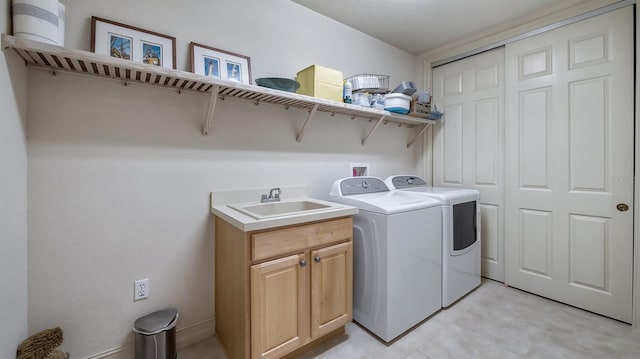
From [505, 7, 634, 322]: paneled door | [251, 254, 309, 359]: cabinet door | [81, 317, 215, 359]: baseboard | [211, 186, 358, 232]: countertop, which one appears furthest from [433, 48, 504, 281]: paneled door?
[81, 317, 215, 359]: baseboard

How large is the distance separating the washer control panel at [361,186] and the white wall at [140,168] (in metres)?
0.39

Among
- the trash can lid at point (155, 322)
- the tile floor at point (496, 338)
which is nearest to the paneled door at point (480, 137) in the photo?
the tile floor at point (496, 338)

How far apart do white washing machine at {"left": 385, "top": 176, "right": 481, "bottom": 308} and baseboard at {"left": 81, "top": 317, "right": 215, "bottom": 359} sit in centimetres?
173

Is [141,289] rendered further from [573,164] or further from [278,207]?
[573,164]

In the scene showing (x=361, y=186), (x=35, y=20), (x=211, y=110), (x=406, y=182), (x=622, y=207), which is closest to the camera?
(x=35, y=20)

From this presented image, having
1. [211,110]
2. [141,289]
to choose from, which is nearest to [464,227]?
[211,110]

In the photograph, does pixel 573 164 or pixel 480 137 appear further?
pixel 480 137

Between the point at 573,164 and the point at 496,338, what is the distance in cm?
149

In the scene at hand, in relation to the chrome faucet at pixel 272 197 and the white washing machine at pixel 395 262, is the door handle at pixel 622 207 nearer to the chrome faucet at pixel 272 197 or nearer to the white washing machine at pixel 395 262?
the white washing machine at pixel 395 262

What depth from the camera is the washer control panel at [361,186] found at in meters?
2.12

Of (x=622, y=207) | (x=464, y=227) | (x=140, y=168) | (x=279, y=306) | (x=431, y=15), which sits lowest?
(x=279, y=306)

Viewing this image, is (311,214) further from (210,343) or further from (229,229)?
(210,343)

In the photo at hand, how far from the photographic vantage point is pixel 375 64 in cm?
269

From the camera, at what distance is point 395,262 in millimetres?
1728
